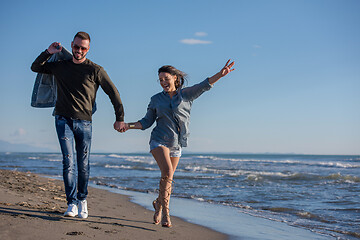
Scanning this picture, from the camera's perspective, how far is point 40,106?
4.51 metres

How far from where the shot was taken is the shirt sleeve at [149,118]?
13.9 ft

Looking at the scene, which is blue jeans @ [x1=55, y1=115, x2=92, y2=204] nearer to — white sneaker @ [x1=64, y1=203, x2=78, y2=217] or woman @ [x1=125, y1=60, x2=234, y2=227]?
white sneaker @ [x1=64, y1=203, x2=78, y2=217]

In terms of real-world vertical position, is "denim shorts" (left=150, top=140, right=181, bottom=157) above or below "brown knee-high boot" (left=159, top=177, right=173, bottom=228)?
above

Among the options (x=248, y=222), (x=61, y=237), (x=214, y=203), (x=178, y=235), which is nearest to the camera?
(x=61, y=237)

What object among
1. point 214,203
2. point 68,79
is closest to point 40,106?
point 68,79

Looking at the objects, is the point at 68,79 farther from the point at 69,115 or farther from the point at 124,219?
the point at 124,219

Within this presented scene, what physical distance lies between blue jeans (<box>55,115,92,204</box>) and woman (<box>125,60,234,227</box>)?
1.72 feet

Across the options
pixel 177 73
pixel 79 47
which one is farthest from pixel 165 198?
pixel 79 47

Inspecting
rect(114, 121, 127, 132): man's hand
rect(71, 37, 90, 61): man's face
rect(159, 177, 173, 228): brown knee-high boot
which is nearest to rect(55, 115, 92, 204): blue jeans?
rect(114, 121, 127, 132): man's hand

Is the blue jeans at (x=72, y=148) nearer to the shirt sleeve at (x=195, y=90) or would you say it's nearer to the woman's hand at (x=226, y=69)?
the shirt sleeve at (x=195, y=90)

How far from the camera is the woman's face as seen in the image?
4.19 m

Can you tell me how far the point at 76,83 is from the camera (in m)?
4.00

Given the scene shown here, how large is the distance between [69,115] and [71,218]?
1.10m

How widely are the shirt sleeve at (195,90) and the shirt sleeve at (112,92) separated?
75 cm
